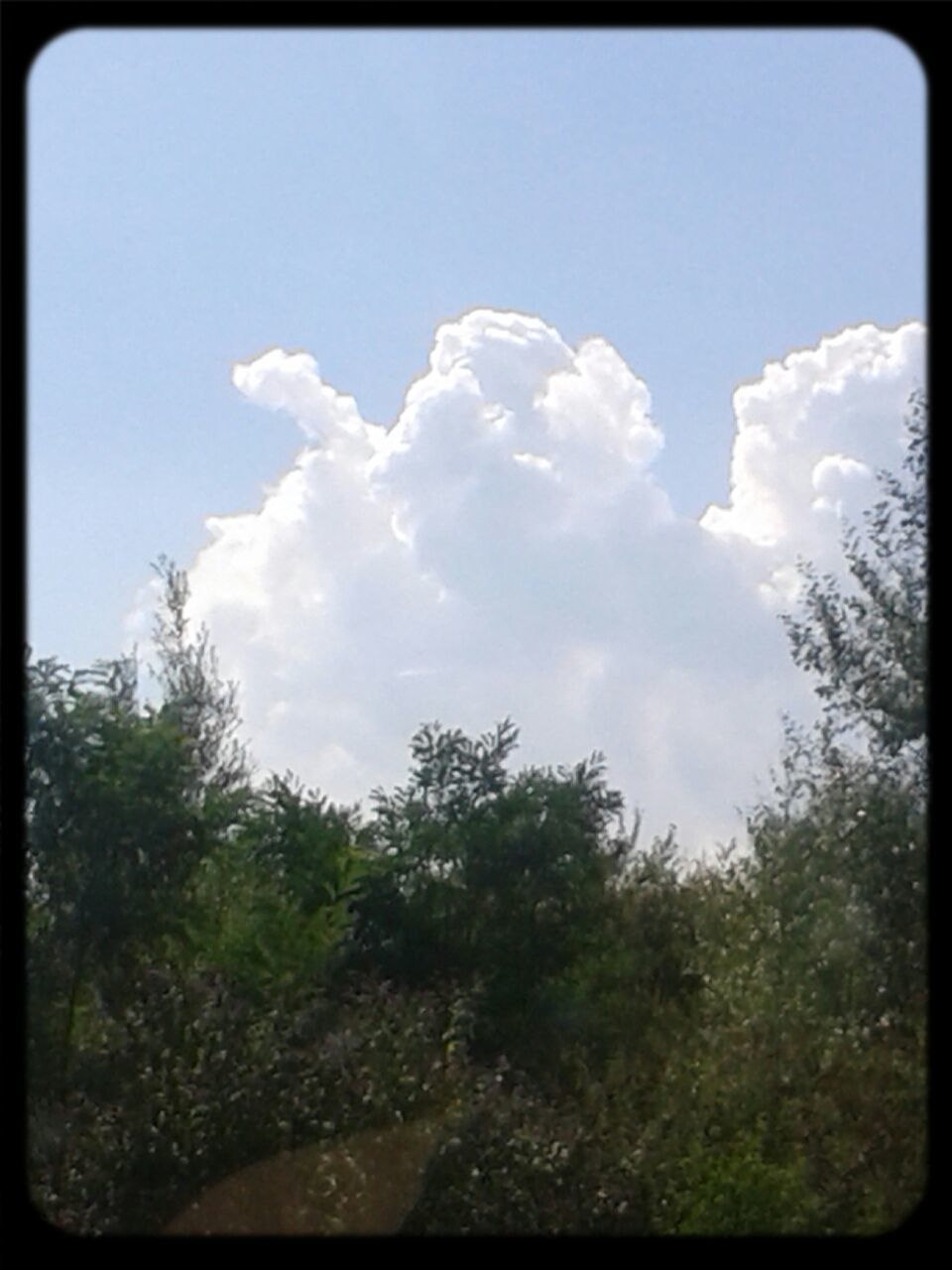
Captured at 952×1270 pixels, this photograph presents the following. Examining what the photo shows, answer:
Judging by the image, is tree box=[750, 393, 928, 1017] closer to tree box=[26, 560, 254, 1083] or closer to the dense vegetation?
the dense vegetation

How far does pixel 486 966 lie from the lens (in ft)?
21.7

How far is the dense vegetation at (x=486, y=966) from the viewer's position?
17.8 ft

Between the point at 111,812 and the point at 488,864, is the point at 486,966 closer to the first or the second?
the point at 488,864

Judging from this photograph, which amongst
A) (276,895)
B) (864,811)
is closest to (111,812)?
(276,895)

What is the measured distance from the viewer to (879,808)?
19.1 feet

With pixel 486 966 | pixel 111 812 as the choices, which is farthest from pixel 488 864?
pixel 111 812

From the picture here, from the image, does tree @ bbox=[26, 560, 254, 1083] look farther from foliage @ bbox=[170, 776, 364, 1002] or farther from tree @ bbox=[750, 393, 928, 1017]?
tree @ bbox=[750, 393, 928, 1017]

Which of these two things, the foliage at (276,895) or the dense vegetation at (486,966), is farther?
the foliage at (276,895)

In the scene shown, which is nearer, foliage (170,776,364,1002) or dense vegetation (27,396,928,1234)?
dense vegetation (27,396,928,1234)

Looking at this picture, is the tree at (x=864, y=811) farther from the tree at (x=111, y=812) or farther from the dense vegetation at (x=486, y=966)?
the tree at (x=111, y=812)

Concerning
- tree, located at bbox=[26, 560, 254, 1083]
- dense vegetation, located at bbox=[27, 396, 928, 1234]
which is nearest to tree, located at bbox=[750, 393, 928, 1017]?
dense vegetation, located at bbox=[27, 396, 928, 1234]

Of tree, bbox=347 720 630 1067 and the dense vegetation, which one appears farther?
tree, bbox=347 720 630 1067

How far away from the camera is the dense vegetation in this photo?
5434 millimetres

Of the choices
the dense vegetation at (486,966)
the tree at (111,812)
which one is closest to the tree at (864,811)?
the dense vegetation at (486,966)
